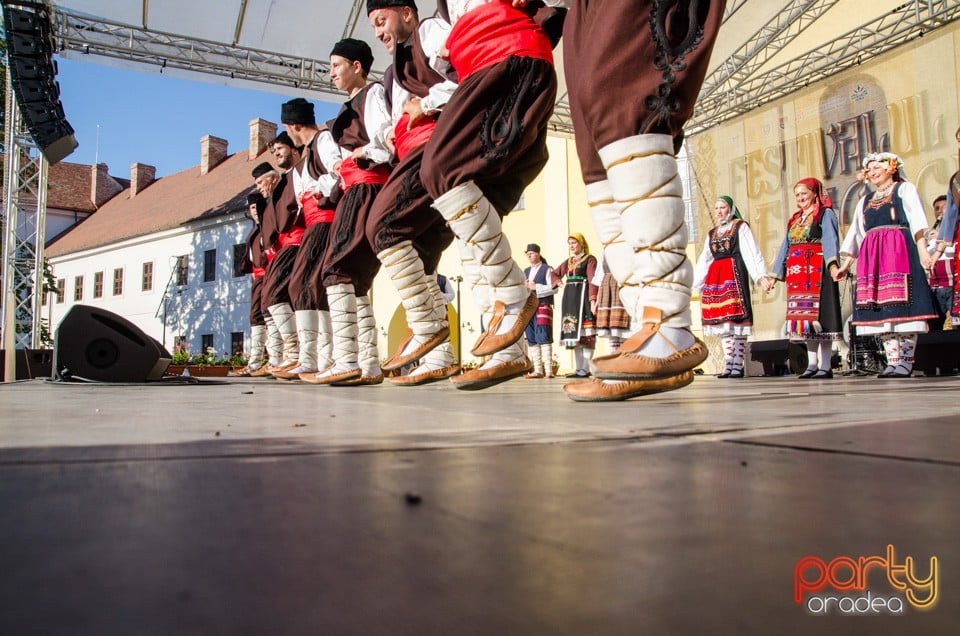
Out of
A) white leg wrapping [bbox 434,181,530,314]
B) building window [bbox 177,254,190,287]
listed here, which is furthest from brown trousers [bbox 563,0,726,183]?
building window [bbox 177,254,190,287]

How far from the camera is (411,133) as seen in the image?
336 cm

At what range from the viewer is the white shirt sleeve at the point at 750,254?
5.86 m

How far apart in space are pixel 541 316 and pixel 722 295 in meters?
3.02

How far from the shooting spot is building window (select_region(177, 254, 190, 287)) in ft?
88.5

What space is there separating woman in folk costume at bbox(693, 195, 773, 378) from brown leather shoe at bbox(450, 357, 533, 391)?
384 cm

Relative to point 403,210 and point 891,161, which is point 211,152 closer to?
point 891,161

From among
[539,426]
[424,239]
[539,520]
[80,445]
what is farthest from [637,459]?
[424,239]

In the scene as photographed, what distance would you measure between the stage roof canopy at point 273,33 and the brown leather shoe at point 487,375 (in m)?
7.15

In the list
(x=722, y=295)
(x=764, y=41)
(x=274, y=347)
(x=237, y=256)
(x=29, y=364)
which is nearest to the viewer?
(x=722, y=295)

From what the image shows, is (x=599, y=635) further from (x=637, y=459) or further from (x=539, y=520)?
(x=637, y=459)

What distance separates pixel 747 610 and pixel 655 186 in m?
1.69

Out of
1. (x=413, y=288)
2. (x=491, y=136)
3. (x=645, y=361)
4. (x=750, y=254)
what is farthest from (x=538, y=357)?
(x=645, y=361)

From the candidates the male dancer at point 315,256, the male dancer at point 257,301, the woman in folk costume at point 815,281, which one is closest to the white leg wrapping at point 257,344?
the male dancer at point 257,301

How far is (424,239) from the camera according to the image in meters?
3.70
